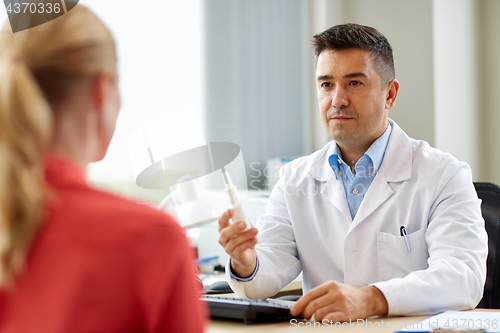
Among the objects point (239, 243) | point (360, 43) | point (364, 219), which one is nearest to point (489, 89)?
point (360, 43)

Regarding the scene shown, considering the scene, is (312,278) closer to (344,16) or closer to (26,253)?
(26,253)

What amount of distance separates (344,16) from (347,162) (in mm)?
1899

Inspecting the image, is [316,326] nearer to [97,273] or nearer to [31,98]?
[97,273]

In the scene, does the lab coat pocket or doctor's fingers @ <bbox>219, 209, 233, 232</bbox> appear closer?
doctor's fingers @ <bbox>219, 209, 233, 232</bbox>

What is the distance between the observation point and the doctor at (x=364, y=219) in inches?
42.2

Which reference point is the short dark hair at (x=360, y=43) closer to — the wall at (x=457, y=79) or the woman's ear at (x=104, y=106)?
the woman's ear at (x=104, y=106)

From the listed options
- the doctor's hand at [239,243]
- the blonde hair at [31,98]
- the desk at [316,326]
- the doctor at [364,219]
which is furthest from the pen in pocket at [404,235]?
the blonde hair at [31,98]

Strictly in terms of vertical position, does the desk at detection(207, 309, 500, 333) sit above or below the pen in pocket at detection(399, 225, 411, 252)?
below

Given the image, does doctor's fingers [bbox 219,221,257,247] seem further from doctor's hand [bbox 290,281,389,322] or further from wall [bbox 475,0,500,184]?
wall [bbox 475,0,500,184]

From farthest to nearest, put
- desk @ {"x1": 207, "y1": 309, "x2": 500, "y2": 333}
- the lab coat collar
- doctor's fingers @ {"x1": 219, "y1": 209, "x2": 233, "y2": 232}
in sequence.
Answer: the lab coat collar < doctor's fingers @ {"x1": 219, "y1": 209, "x2": 233, "y2": 232} < desk @ {"x1": 207, "y1": 309, "x2": 500, "y2": 333}

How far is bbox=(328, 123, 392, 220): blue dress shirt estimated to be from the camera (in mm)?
1482

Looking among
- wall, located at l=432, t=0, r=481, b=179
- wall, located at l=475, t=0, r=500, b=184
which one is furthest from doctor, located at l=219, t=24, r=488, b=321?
wall, located at l=475, t=0, r=500, b=184

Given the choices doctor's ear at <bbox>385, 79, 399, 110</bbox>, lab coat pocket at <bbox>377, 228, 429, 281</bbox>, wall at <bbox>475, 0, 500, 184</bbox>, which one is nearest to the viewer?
lab coat pocket at <bbox>377, 228, 429, 281</bbox>

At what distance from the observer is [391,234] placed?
136cm
